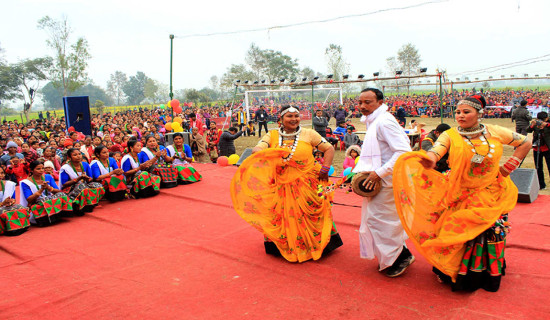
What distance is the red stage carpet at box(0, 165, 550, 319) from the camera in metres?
3.01

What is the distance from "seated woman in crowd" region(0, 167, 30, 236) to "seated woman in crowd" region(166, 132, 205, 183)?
3206 millimetres

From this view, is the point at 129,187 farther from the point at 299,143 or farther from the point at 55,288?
the point at 299,143

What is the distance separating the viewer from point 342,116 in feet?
49.2

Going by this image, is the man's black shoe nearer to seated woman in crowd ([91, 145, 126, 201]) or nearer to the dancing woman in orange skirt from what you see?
the dancing woman in orange skirt

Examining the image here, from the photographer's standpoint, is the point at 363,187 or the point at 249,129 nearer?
the point at 363,187

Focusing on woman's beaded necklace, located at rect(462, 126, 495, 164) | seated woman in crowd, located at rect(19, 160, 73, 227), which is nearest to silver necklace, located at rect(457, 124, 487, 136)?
woman's beaded necklace, located at rect(462, 126, 495, 164)

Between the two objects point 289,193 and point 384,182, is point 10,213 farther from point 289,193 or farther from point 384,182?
point 384,182

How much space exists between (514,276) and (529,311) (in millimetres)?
657

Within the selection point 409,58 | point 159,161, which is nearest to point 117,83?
point 409,58

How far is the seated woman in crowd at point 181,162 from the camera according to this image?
8328 millimetres

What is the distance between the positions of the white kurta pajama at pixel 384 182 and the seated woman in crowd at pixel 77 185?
15.3 feet

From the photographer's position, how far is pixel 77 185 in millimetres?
6305

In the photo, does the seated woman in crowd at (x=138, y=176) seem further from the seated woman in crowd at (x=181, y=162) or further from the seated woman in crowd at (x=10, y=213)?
the seated woman in crowd at (x=10, y=213)

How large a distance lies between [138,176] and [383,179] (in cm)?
514
